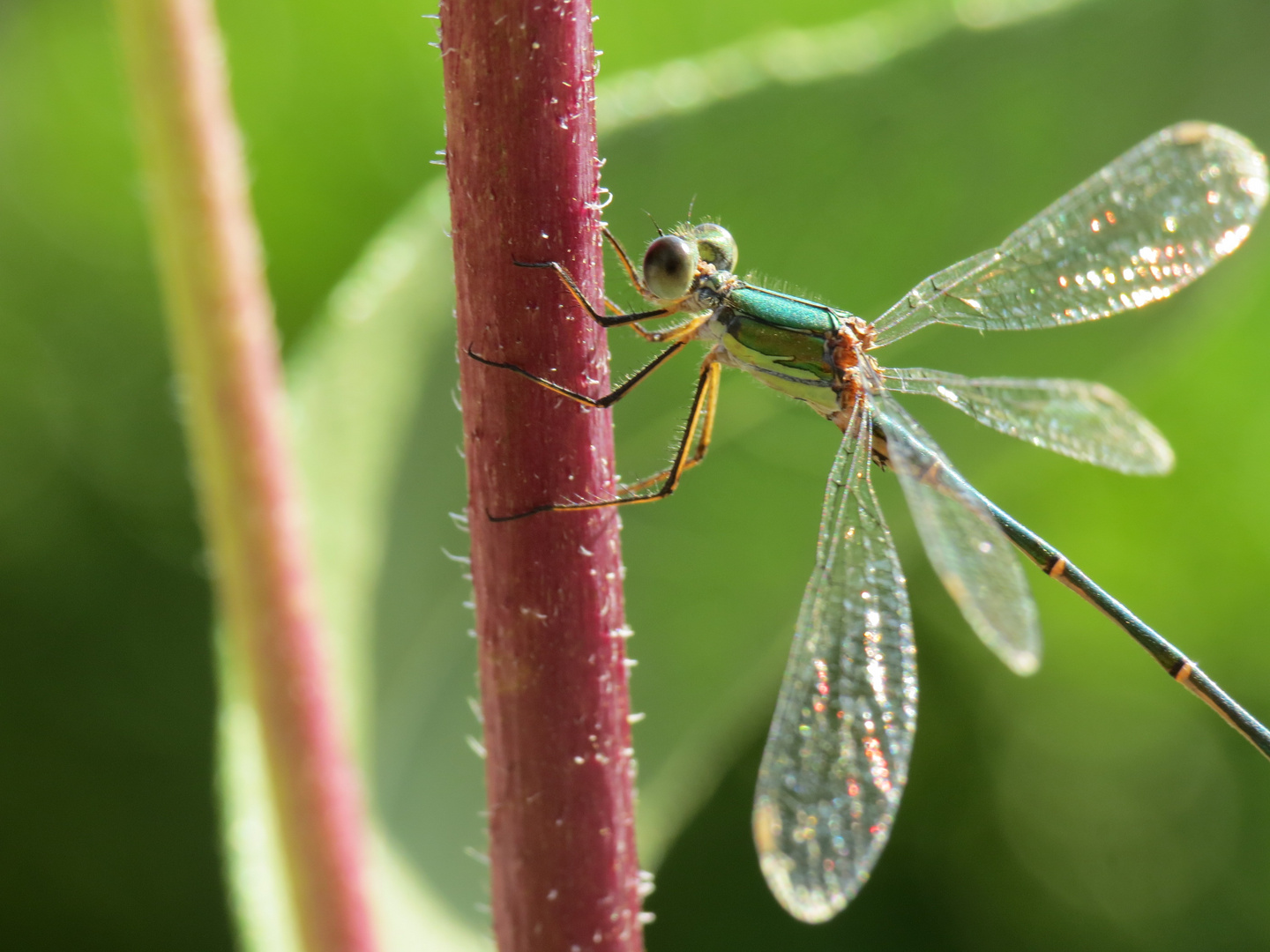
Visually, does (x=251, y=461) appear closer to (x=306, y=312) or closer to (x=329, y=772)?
(x=329, y=772)

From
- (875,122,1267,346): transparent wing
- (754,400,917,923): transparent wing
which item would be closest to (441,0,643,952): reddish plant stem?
(754,400,917,923): transparent wing

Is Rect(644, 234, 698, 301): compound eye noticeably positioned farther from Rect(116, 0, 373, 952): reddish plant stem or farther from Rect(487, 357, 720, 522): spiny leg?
Rect(116, 0, 373, 952): reddish plant stem

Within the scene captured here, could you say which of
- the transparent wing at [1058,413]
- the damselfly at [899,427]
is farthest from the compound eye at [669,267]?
the transparent wing at [1058,413]

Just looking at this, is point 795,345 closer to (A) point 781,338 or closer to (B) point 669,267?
(A) point 781,338

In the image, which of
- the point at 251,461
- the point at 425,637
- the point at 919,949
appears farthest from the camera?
the point at 919,949

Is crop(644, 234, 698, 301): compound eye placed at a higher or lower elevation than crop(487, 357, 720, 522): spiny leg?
higher

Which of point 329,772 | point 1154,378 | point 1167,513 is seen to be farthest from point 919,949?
point 329,772
